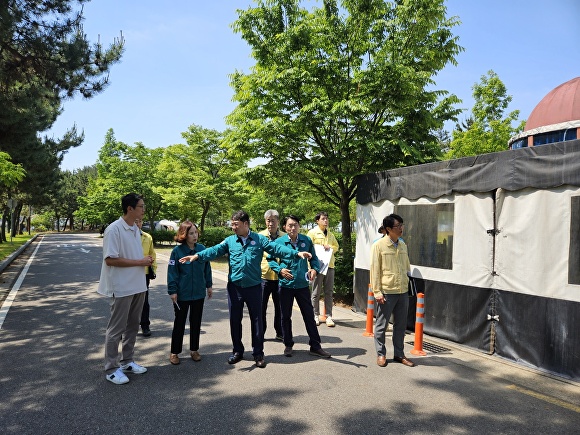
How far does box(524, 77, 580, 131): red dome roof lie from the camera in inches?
406

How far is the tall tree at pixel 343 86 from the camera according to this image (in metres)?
8.45

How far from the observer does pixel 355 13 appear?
8742mm

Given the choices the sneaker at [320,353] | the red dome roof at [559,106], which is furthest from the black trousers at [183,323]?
the red dome roof at [559,106]

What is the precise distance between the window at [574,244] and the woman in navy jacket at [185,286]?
14.7 ft

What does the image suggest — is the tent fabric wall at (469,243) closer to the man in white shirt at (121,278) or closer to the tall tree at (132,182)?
the man in white shirt at (121,278)

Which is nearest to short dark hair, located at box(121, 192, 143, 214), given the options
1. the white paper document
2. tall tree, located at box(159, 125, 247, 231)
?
the white paper document

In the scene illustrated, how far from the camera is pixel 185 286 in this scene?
4.79 m

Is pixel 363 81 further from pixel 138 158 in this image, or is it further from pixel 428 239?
pixel 138 158

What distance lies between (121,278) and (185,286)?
81 centimetres

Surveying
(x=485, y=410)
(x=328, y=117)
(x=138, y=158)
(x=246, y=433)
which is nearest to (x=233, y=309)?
(x=246, y=433)

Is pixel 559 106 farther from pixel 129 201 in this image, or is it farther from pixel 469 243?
pixel 129 201

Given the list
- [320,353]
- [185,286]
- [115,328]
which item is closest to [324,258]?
[320,353]

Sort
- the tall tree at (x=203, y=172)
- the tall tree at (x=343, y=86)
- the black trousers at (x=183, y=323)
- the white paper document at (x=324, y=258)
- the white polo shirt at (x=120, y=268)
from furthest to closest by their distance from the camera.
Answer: the tall tree at (x=203, y=172)
the tall tree at (x=343, y=86)
the white paper document at (x=324, y=258)
the black trousers at (x=183, y=323)
the white polo shirt at (x=120, y=268)

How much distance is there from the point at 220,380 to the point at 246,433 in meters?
1.20
